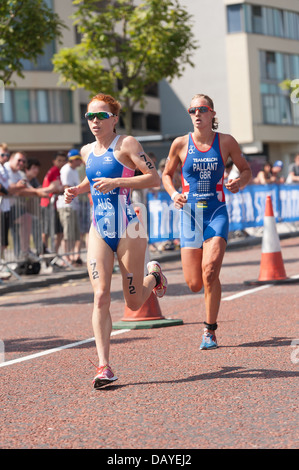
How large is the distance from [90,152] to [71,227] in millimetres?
10876

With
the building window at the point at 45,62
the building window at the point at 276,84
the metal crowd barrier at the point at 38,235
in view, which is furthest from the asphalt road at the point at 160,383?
the building window at the point at 276,84

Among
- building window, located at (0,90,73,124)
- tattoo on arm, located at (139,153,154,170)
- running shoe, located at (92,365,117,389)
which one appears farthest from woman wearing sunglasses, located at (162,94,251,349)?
building window, located at (0,90,73,124)

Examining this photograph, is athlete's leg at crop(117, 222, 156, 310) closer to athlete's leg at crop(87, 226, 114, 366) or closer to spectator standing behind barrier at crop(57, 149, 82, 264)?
athlete's leg at crop(87, 226, 114, 366)

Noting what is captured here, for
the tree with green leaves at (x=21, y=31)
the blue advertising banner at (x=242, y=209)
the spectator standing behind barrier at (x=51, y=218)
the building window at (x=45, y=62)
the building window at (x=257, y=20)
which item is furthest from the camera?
the building window at (x=257, y=20)

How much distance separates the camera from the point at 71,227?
18.0 m

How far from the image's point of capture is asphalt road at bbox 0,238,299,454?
5262 mm

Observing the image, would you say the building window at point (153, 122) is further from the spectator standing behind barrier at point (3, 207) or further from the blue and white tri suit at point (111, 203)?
the blue and white tri suit at point (111, 203)

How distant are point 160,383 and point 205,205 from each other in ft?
6.73

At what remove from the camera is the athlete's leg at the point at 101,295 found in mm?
6906

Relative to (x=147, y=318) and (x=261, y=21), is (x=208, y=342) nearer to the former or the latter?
(x=147, y=318)

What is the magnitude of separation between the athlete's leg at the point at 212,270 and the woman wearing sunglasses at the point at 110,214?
1220mm

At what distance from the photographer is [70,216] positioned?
18.0m

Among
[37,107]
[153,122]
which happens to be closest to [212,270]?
[37,107]
